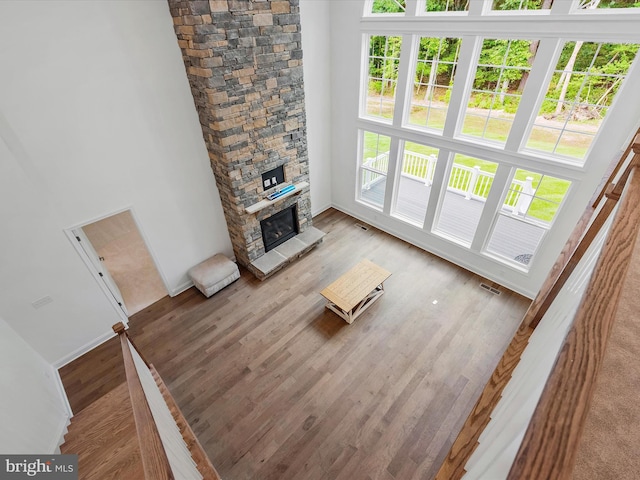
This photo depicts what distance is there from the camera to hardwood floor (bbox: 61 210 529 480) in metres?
3.40

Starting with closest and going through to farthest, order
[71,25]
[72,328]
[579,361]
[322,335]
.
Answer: [579,361] < [71,25] < [72,328] < [322,335]

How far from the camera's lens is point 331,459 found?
10.9ft

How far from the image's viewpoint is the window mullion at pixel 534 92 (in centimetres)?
366

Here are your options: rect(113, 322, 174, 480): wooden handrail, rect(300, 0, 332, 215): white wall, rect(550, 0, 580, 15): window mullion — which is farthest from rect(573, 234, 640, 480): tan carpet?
rect(300, 0, 332, 215): white wall

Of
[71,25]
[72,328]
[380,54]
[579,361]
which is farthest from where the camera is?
[380,54]

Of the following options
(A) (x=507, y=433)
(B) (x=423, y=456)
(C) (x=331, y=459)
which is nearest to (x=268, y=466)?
(C) (x=331, y=459)

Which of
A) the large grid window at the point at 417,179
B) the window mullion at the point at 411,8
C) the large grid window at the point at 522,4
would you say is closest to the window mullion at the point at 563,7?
the large grid window at the point at 522,4

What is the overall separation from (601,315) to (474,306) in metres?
4.82

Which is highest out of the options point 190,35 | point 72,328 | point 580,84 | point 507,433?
point 190,35

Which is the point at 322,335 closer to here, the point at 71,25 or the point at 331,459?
the point at 331,459

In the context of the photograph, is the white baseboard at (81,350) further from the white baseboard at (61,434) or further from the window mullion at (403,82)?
the window mullion at (403,82)

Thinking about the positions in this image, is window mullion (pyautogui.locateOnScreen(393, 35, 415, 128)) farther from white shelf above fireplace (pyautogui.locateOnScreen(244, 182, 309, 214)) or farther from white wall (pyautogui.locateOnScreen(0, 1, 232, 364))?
white wall (pyautogui.locateOnScreen(0, 1, 232, 364))

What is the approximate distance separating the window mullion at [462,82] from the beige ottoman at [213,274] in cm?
428

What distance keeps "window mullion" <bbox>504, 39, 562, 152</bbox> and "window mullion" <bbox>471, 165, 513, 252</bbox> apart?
0.36 m
